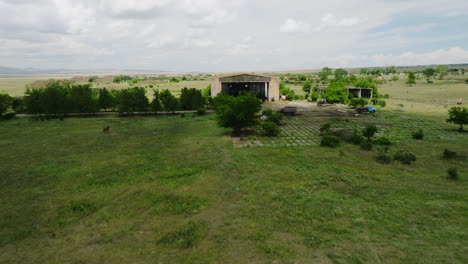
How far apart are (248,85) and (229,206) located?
51464 mm

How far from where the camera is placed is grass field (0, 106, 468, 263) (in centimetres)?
927

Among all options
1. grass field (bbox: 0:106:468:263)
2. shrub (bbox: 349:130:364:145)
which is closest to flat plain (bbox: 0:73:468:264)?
grass field (bbox: 0:106:468:263)

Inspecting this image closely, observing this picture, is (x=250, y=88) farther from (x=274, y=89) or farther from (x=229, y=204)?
(x=229, y=204)

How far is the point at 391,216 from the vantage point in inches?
450

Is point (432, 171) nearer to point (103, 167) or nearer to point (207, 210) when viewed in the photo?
point (207, 210)

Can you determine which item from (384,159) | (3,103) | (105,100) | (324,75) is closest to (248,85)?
(105,100)

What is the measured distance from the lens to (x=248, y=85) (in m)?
61.6

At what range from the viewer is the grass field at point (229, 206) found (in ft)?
30.4

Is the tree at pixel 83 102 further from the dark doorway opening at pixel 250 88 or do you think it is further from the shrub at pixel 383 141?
the shrub at pixel 383 141

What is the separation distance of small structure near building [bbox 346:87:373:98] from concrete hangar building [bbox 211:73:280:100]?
18278mm

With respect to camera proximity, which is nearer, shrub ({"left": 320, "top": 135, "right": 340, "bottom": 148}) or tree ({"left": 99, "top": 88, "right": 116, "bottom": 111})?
shrub ({"left": 320, "top": 135, "right": 340, "bottom": 148})

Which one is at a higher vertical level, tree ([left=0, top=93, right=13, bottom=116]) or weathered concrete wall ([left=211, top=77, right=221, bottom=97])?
weathered concrete wall ([left=211, top=77, right=221, bottom=97])

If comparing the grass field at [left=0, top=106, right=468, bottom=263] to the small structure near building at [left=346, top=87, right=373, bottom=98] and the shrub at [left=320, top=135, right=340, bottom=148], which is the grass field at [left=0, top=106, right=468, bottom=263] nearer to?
the shrub at [left=320, top=135, right=340, bottom=148]

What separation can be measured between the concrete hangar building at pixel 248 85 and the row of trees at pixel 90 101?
892 cm
